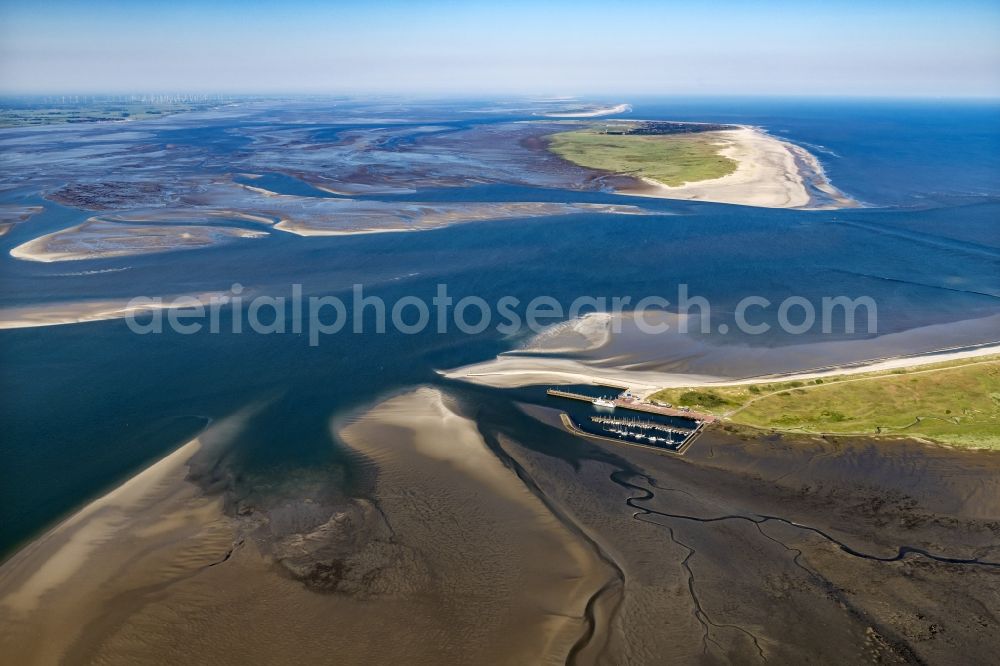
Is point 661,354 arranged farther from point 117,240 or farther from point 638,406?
point 117,240

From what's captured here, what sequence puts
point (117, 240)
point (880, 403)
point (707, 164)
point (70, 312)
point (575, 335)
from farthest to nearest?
1. point (707, 164)
2. point (117, 240)
3. point (70, 312)
4. point (575, 335)
5. point (880, 403)

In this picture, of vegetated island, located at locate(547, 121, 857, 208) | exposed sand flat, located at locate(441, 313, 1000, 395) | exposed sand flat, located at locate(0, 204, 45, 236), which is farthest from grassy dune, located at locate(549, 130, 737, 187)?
exposed sand flat, located at locate(0, 204, 45, 236)

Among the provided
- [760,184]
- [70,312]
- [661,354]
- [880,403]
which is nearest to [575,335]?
[661,354]

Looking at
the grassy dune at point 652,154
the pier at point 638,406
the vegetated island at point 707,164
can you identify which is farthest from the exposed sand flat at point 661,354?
the grassy dune at point 652,154

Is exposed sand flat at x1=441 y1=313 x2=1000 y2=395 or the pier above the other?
exposed sand flat at x1=441 y1=313 x2=1000 y2=395

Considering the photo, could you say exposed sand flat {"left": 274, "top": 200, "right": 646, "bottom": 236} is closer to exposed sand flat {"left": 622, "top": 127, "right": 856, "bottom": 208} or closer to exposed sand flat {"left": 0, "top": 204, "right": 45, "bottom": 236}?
exposed sand flat {"left": 622, "top": 127, "right": 856, "bottom": 208}

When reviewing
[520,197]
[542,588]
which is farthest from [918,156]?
[542,588]
